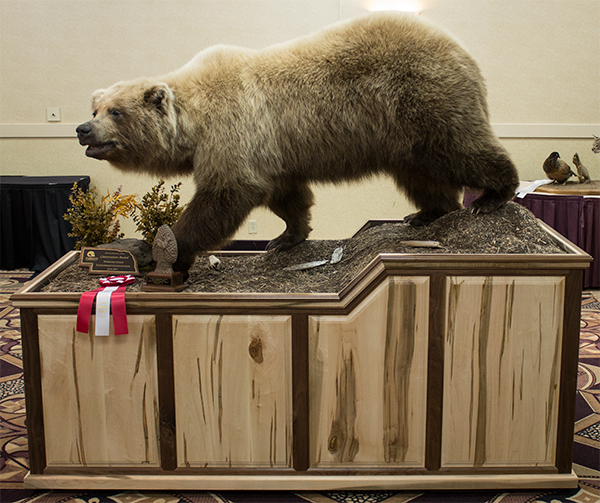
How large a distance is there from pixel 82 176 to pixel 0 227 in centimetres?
92

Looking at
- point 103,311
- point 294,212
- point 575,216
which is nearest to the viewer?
point 103,311

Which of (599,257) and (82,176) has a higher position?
(82,176)

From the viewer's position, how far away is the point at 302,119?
7.59 feet

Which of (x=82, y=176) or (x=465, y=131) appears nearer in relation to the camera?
(x=465, y=131)

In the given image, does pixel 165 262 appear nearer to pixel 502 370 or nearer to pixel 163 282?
pixel 163 282

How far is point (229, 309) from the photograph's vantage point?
81.9 inches

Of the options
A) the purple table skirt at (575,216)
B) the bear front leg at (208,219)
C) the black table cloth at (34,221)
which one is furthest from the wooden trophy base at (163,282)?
the purple table skirt at (575,216)

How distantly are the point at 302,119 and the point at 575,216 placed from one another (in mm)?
3288

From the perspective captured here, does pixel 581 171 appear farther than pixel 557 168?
Yes

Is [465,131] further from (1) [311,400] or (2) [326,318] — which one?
(1) [311,400]

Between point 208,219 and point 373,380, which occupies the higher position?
point 208,219

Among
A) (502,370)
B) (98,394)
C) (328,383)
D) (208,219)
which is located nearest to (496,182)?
(502,370)

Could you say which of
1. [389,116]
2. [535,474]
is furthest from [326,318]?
[535,474]

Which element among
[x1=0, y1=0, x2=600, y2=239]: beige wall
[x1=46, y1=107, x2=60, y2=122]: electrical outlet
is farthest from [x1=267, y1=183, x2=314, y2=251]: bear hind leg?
[x1=46, y1=107, x2=60, y2=122]: electrical outlet
